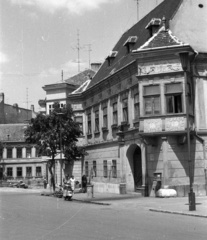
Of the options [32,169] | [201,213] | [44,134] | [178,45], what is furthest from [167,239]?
[32,169]

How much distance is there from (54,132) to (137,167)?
7.58 m

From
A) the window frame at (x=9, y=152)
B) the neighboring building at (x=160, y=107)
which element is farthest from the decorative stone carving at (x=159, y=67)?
the window frame at (x=9, y=152)

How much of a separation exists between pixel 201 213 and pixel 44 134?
18984mm

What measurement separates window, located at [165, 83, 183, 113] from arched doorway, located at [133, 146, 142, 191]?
5438 millimetres

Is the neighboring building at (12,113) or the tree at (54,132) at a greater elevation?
the neighboring building at (12,113)

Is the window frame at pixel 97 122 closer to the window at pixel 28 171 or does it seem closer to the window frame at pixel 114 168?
the window frame at pixel 114 168

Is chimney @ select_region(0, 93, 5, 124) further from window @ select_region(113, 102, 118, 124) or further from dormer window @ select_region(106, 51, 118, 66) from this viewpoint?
window @ select_region(113, 102, 118, 124)

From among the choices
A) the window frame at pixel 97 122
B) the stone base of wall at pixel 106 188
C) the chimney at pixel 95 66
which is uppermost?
the chimney at pixel 95 66

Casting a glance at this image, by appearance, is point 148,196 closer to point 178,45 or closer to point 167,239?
point 178,45

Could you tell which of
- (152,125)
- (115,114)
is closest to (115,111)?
(115,114)

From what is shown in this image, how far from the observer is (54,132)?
106 ft

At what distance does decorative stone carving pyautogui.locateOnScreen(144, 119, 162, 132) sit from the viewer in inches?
966

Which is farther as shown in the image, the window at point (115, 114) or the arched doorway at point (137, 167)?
the window at point (115, 114)

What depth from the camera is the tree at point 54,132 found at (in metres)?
32.4
